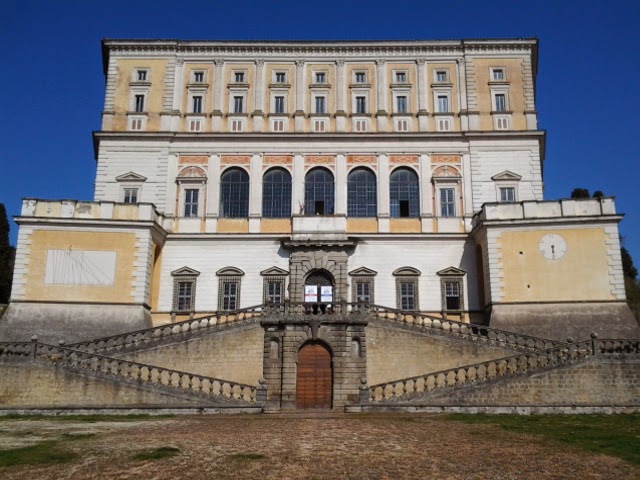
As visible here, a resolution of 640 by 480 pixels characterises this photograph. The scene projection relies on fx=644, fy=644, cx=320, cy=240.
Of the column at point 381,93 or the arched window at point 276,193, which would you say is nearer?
the arched window at point 276,193

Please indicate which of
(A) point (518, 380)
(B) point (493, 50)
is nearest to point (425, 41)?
(B) point (493, 50)

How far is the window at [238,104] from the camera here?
122ft

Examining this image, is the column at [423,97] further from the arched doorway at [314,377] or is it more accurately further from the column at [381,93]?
the arched doorway at [314,377]

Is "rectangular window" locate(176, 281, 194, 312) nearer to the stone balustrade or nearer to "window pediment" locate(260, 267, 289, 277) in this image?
"window pediment" locate(260, 267, 289, 277)

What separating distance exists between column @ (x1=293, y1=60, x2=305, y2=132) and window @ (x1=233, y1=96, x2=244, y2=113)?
123 inches

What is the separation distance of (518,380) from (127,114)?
84.1ft

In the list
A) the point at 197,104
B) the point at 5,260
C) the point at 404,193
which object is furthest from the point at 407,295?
the point at 5,260

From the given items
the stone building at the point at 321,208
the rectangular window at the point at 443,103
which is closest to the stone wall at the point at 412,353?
the stone building at the point at 321,208

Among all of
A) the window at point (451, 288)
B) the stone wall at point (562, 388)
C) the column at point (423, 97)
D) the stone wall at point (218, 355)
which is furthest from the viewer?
the column at point (423, 97)

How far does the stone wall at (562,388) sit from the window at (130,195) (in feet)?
65.2

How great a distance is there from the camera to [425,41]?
3766 centimetres

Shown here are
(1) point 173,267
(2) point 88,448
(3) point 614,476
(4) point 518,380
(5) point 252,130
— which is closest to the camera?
(3) point 614,476

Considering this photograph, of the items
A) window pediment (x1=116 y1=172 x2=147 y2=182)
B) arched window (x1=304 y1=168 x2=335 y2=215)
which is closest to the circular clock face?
arched window (x1=304 y1=168 x2=335 y2=215)

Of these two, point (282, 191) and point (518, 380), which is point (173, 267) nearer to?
point (282, 191)
